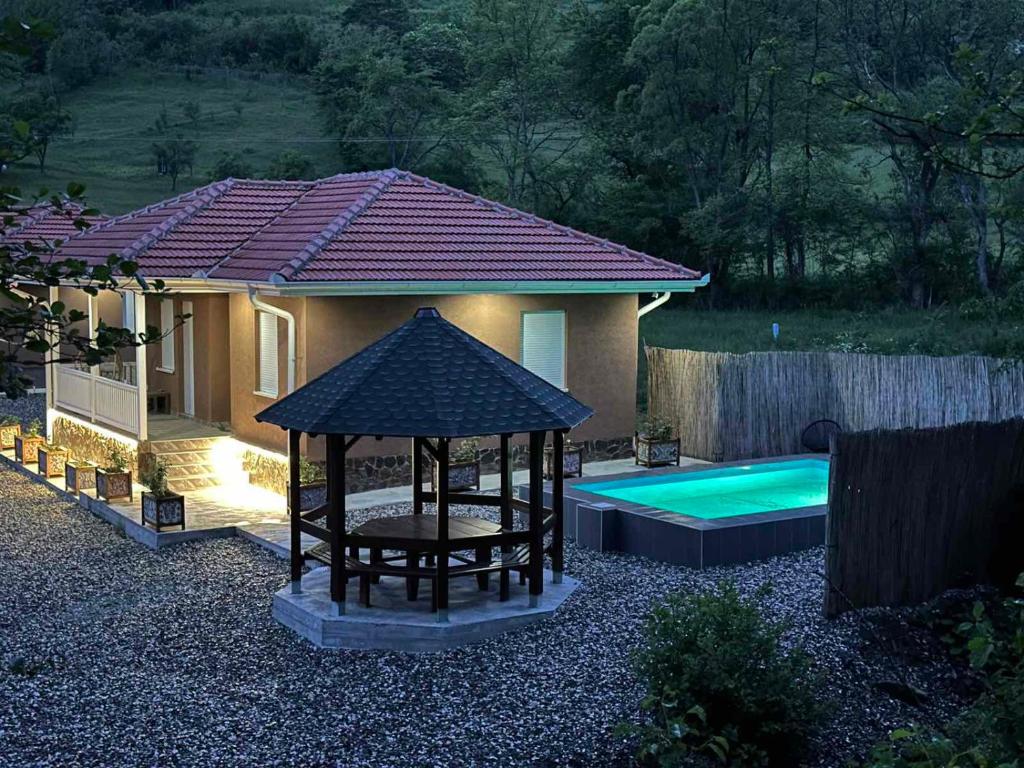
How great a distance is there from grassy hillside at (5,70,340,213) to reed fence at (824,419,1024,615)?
149ft

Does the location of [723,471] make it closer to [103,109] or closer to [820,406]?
[820,406]

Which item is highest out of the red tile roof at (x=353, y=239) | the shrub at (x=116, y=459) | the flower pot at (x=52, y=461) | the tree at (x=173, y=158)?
the tree at (x=173, y=158)

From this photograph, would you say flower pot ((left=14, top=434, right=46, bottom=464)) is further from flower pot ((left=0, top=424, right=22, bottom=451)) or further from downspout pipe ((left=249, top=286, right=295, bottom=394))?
downspout pipe ((left=249, top=286, right=295, bottom=394))

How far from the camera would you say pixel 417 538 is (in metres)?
10.1

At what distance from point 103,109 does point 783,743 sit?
232 feet

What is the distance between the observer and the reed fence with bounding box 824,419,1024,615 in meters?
10.6

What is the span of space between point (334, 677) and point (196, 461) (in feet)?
27.8

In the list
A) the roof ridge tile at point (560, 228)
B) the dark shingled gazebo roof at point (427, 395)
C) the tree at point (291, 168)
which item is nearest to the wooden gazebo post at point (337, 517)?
the dark shingled gazebo roof at point (427, 395)

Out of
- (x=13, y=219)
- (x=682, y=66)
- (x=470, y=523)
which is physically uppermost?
(x=682, y=66)

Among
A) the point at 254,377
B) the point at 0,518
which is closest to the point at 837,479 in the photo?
the point at 254,377

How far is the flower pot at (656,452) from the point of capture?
18.1 metres

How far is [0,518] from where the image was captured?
15.3 m

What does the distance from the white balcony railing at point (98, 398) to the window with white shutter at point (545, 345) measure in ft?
19.2

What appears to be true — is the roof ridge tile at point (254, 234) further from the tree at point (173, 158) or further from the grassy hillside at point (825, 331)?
the tree at point (173, 158)
